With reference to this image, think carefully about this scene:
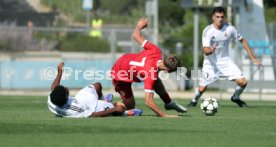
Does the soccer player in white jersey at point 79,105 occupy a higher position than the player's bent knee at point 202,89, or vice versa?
the soccer player in white jersey at point 79,105

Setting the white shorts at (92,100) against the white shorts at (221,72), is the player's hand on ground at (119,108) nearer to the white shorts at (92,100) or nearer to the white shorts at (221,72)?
the white shorts at (92,100)

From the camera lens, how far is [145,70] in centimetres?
1416

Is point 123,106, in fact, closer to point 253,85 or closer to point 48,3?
point 253,85

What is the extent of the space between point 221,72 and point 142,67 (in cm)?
504

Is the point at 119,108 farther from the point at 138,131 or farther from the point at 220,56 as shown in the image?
the point at 220,56

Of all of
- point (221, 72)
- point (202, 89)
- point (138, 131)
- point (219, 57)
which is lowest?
point (202, 89)

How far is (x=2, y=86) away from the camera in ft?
105

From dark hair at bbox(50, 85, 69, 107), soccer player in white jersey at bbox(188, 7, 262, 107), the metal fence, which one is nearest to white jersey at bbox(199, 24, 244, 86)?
soccer player in white jersey at bbox(188, 7, 262, 107)

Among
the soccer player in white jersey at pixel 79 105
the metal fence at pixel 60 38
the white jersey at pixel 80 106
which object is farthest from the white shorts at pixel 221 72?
the metal fence at pixel 60 38

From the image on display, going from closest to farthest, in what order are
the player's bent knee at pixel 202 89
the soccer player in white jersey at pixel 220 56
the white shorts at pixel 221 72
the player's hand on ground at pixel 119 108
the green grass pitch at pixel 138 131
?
1. the green grass pitch at pixel 138 131
2. the player's hand on ground at pixel 119 108
3. the soccer player in white jersey at pixel 220 56
4. the white shorts at pixel 221 72
5. the player's bent knee at pixel 202 89

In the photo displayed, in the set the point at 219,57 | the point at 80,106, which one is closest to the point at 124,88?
the point at 80,106

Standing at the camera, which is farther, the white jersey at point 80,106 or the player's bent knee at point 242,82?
the player's bent knee at point 242,82

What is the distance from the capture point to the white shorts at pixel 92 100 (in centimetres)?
1413

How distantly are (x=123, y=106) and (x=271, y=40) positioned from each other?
17.6m
